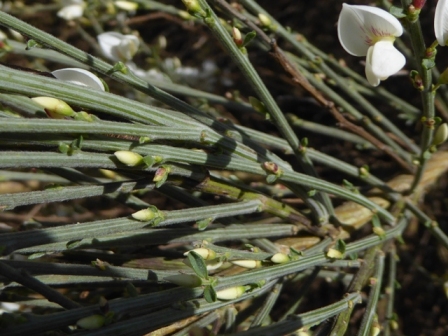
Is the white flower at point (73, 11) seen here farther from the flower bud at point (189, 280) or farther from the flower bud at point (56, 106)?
the flower bud at point (189, 280)

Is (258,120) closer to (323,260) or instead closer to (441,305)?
(441,305)

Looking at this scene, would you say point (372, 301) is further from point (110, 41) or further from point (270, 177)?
point (110, 41)

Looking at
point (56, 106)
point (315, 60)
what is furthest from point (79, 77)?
point (315, 60)

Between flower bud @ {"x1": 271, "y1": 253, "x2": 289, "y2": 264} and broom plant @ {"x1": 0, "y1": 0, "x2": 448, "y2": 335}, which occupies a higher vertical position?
broom plant @ {"x1": 0, "y1": 0, "x2": 448, "y2": 335}

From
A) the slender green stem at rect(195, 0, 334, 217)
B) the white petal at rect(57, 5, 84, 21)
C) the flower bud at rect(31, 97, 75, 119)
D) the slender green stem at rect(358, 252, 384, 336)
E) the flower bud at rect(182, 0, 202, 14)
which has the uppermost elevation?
the white petal at rect(57, 5, 84, 21)

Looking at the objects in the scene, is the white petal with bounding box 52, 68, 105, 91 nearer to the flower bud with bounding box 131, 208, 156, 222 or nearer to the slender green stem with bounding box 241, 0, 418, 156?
the flower bud with bounding box 131, 208, 156, 222

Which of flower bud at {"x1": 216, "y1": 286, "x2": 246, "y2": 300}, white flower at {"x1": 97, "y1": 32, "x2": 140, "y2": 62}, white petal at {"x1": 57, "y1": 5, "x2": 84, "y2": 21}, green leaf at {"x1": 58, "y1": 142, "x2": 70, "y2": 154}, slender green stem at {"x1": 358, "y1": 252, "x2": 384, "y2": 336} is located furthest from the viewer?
white petal at {"x1": 57, "y1": 5, "x2": 84, "y2": 21}

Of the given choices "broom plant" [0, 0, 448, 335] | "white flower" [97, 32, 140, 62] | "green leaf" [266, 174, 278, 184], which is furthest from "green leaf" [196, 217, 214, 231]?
"white flower" [97, 32, 140, 62]
